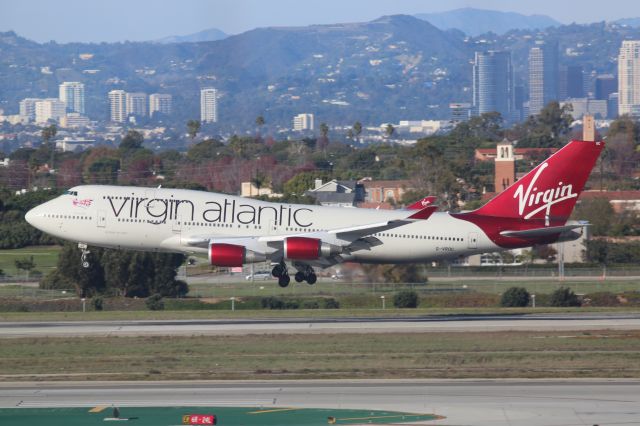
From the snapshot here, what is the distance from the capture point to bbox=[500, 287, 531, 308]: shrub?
195 feet

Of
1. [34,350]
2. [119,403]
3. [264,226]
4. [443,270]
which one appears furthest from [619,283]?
[119,403]

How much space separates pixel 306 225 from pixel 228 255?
4060 mm

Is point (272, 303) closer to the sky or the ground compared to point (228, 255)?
closer to the ground

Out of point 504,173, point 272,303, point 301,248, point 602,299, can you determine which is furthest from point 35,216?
point 504,173

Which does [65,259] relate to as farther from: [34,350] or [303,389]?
[303,389]

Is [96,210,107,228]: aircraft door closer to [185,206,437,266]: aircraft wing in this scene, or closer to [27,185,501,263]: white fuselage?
[27,185,501,263]: white fuselage

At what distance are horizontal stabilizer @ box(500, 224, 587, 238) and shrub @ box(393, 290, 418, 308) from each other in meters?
9.57

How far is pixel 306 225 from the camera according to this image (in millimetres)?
50812

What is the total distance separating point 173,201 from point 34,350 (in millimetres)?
10513

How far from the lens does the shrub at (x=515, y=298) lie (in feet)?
195

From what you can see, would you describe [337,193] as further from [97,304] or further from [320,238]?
[320,238]

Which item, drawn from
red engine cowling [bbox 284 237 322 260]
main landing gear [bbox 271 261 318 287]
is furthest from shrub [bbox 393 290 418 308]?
red engine cowling [bbox 284 237 322 260]

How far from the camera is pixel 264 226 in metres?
50.5

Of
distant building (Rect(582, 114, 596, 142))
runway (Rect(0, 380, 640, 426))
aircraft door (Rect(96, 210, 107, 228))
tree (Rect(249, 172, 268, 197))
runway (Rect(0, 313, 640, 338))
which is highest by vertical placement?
distant building (Rect(582, 114, 596, 142))
